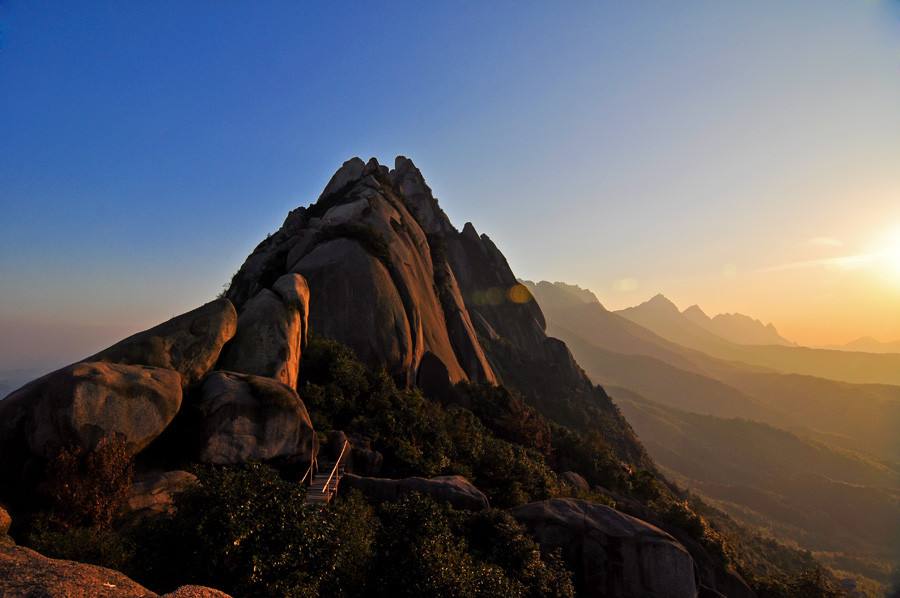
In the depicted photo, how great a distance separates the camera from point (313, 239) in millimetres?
36500

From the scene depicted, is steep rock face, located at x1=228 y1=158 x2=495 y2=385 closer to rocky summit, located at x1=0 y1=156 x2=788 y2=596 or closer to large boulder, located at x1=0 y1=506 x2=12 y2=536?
rocky summit, located at x1=0 y1=156 x2=788 y2=596

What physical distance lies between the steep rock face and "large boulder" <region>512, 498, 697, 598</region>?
16714 mm

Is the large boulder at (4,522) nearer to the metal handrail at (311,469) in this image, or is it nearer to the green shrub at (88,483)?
the green shrub at (88,483)

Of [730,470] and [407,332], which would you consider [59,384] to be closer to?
[407,332]

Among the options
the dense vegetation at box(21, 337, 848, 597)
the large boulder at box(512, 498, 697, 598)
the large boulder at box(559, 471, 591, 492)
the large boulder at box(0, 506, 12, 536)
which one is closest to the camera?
the dense vegetation at box(21, 337, 848, 597)

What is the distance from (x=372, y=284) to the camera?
33406 millimetres

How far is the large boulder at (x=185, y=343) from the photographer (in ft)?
56.0

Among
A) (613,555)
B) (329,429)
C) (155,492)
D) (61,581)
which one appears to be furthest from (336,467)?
(61,581)

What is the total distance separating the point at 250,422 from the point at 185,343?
4862 millimetres

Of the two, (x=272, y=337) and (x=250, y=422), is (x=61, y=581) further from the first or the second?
(x=272, y=337)

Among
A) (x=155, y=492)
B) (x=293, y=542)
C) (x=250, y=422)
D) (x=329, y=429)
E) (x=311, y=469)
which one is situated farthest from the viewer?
(x=329, y=429)

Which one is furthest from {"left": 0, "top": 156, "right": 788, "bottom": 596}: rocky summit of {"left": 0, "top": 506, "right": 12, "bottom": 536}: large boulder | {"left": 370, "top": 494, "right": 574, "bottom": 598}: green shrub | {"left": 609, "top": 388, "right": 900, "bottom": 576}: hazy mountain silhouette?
{"left": 609, "top": 388, "right": 900, "bottom": 576}: hazy mountain silhouette

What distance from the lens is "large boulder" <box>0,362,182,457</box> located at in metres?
12.6

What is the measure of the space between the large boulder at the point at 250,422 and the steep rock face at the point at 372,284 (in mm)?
12805
